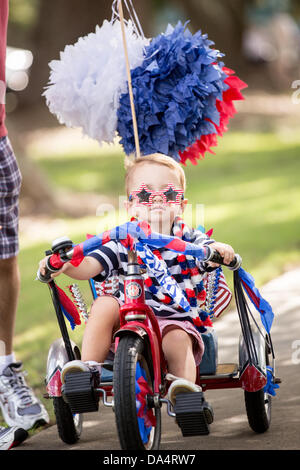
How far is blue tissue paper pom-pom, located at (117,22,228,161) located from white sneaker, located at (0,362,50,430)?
1.42 m

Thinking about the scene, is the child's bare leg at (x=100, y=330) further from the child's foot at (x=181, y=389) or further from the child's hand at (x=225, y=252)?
the child's hand at (x=225, y=252)

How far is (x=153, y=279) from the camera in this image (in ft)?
11.4

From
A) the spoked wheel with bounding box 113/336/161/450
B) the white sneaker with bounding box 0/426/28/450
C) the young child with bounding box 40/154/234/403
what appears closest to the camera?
the spoked wheel with bounding box 113/336/161/450

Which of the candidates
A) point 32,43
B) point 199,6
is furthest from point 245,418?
point 199,6

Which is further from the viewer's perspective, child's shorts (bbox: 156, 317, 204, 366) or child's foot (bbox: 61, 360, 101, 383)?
child's shorts (bbox: 156, 317, 204, 366)

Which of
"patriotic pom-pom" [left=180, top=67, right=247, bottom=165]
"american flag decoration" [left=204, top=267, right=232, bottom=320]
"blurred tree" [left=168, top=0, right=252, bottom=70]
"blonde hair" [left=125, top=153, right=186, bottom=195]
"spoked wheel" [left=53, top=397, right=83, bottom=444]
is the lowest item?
"spoked wheel" [left=53, top=397, right=83, bottom=444]

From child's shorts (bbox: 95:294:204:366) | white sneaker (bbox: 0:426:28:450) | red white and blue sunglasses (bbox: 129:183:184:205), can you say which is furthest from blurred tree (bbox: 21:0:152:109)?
child's shorts (bbox: 95:294:204:366)

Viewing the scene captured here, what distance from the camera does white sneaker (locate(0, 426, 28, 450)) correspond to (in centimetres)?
373

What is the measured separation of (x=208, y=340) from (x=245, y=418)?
21.4 inches

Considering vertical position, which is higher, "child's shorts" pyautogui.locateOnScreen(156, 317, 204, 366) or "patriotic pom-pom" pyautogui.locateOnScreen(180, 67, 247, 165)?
"patriotic pom-pom" pyautogui.locateOnScreen(180, 67, 247, 165)

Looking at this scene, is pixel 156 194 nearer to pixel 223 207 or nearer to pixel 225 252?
pixel 225 252

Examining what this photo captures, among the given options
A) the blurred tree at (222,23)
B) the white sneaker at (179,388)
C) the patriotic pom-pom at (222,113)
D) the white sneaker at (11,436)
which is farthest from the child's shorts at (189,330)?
the blurred tree at (222,23)

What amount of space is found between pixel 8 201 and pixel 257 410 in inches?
69.8

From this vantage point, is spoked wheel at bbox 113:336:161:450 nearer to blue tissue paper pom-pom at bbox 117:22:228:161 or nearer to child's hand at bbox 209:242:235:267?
child's hand at bbox 209:242:235:267
